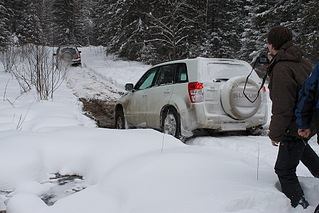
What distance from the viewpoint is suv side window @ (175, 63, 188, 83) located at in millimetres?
5502

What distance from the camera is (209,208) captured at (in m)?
2.25

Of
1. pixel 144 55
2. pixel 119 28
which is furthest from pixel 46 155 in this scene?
pixel 119 28

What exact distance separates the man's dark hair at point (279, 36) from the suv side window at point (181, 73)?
2.78 m

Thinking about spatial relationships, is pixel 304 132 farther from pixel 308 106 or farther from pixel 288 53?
pixel 288 53

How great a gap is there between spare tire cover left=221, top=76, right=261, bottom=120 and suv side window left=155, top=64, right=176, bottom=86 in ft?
4.26

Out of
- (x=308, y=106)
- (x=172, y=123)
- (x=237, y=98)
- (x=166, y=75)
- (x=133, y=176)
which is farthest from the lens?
(x=166, y=75)

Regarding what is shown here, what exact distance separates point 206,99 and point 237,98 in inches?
21.3

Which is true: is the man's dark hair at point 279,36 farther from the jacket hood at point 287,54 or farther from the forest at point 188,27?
the forest at point 188,27

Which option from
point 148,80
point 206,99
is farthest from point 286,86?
point 148,80

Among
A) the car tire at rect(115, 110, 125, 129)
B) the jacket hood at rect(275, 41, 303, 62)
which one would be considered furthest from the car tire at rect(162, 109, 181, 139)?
the jacket hood at rect(275, 41, 303, 62)

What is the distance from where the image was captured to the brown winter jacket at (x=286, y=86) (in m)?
2.44

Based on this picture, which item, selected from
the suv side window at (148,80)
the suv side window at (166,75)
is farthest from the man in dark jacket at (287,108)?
the suv side window at (148,80)

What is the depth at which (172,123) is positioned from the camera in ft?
18.4

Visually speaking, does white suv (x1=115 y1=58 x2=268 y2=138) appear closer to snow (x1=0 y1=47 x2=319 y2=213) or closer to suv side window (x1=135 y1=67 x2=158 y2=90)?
suv side window (x1=135 y1=67 x2=158 y2=90)
